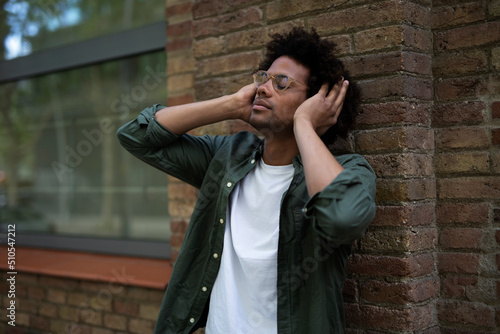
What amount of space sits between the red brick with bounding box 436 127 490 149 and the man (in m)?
0.44

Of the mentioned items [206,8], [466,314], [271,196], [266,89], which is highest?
[206,8]

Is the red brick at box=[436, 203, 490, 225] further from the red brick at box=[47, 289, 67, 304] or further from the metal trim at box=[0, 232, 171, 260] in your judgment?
the red brick at box=[47, 289, 67, 304]

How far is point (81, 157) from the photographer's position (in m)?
4.38

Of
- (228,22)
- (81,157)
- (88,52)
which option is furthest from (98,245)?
(228,22)

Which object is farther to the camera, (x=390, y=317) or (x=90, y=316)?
(x=90, y=316)

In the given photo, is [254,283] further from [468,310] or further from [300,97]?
Result: [468,310]

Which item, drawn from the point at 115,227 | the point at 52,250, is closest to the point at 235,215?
the point at 115,227

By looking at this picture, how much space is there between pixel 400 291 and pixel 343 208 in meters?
0.71

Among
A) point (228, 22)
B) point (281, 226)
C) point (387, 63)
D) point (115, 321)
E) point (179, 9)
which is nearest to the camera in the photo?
point (281, 226)

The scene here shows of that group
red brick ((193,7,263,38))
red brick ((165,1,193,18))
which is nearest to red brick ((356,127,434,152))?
red brick ((193,7,263,38))

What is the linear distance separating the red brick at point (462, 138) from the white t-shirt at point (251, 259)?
750 millimetres

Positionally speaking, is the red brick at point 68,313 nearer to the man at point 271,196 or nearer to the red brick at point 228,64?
the man at point 271,196

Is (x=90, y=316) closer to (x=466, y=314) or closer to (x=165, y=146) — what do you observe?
(x=165, y=146)

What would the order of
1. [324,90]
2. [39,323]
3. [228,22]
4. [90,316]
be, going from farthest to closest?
[39,323], [90,316], [228,22], [324,90]
